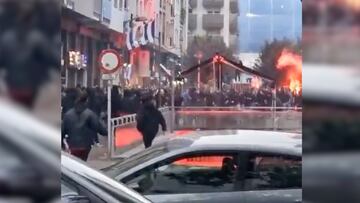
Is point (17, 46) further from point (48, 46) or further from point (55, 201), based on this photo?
point (55, 201)

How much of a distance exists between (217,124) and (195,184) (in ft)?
0.76

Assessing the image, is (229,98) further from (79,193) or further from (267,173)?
(79,193)

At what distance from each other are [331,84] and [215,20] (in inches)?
52.7

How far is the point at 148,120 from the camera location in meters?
2.46

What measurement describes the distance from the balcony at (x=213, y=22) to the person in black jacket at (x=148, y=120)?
0.35 meters

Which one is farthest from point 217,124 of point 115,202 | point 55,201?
point 55,201

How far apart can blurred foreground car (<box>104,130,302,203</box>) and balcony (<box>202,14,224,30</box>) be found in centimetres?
40

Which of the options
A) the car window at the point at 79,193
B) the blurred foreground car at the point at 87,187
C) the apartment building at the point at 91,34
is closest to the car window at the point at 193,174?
the apartment building at the point at 91,34

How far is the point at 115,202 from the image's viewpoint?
1.66 meters

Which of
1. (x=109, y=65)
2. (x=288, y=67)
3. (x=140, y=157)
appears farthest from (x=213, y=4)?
(x=140, y=157)

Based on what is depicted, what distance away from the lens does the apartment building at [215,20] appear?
2.49 meters

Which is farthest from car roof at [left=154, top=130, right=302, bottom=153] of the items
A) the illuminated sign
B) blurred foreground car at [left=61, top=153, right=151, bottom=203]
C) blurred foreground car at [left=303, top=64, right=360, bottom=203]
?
blurred foreground car at [left=303, top=64, right=360, bottom=203]

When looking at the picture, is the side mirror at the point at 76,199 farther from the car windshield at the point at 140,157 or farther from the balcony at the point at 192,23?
the balcony at the point at 192,23

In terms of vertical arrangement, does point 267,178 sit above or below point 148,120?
below
